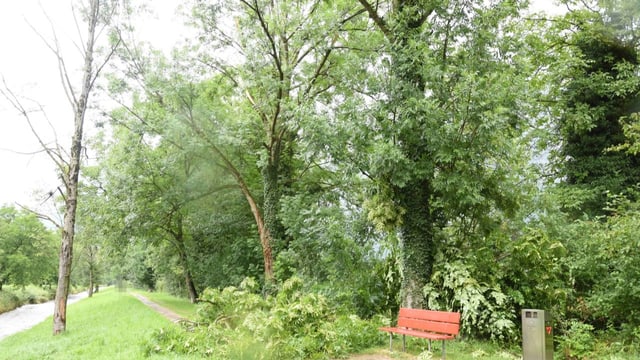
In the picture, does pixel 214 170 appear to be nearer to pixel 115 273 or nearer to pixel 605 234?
pixel 605 234

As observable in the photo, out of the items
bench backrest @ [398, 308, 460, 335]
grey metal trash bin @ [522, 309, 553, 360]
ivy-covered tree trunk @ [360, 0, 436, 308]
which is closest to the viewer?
grey metal trash bin @ [522, 309, 553, 360]

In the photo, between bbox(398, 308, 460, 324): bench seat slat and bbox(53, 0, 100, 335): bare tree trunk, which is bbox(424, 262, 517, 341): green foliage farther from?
bbox(53, 0, 100, 335): bare tree trunk

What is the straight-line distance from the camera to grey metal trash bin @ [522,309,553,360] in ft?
19.8

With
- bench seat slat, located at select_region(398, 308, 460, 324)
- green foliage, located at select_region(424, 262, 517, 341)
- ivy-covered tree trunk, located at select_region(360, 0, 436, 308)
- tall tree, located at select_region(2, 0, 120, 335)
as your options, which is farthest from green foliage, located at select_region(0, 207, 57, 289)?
bench seat slat, located at select_region(398, 308, 460, 324)

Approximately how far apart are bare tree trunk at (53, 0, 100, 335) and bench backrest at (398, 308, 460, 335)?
1023 cm

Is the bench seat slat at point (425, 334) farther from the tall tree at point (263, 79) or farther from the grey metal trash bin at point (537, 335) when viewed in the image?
the tall tree at point (263, 79)

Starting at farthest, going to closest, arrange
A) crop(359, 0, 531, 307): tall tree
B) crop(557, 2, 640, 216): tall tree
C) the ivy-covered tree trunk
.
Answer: crop(557, 2, 640, 216): tall tree
the ivy-covered tree trunk
crop(359, 0, 531, 307): tall tree

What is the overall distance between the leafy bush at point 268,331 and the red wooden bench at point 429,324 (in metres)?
0.88

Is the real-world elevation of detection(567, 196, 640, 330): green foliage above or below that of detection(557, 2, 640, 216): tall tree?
below

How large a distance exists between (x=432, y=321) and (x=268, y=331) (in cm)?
280

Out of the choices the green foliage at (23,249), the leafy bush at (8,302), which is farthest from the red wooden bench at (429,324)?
the green foliage at (23,249)

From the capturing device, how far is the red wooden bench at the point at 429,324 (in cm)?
680

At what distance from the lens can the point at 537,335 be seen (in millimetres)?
6059

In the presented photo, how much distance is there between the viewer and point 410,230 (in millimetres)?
9758
